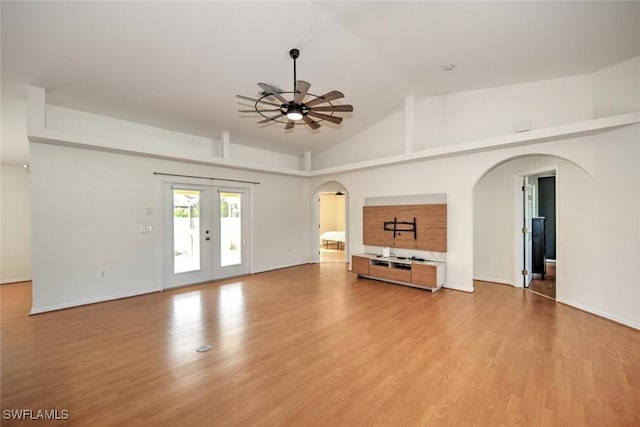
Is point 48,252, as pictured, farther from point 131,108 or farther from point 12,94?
point 131,108

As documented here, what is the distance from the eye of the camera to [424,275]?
5070 mm

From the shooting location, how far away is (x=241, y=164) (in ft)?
20.0

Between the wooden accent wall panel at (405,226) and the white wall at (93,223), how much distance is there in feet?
12.2

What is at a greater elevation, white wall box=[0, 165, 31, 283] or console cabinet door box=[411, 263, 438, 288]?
white wall box=[0, 165, 31, 283]

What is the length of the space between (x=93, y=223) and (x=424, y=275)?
227 inches

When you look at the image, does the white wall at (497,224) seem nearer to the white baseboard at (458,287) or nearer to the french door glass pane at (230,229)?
the white baseboard at (458,287)

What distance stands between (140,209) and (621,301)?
7.44 m

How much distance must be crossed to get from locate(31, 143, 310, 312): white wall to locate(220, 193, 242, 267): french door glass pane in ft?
2.61

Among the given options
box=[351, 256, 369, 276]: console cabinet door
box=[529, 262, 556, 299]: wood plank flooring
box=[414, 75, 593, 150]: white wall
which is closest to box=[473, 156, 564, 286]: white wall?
box=[529, 262, 556, 299]: wood plank flooring

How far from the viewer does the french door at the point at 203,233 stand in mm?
5465

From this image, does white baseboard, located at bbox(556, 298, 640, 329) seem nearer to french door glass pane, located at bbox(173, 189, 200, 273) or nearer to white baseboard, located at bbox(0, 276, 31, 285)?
french door glass pane, located at bbox(173, 189, 200, 273)

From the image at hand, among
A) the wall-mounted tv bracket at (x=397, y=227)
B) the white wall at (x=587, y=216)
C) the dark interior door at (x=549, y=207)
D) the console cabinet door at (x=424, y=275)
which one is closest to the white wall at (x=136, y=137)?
the wall-mounted tv bracket at (x=397, y=227)

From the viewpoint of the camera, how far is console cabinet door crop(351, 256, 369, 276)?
19.6 ft

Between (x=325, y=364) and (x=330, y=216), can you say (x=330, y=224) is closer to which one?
(x=330, y=216)
